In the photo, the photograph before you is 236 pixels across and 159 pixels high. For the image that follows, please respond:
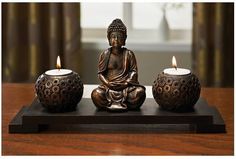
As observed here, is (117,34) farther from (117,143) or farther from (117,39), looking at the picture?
(117,143)

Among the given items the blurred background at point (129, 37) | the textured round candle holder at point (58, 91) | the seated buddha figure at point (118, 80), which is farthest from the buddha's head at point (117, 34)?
the blurred background at point (129, 37)

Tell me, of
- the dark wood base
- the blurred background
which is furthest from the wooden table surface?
the blurred background

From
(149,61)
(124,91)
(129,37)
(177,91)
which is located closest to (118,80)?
(124,91)

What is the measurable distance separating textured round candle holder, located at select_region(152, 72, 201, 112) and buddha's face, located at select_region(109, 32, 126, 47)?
0.43 feet

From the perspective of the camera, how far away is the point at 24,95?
174 cm

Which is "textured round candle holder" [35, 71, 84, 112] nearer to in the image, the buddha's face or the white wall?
the buddha's face

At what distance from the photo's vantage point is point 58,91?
133 cm

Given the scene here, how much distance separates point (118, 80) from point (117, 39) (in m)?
0.10

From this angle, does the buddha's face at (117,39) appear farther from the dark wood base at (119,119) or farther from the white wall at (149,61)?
the white wall at (149,61)

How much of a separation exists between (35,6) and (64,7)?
0.52 ft

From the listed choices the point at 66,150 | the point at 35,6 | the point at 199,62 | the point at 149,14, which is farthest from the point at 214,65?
the point at 66,150

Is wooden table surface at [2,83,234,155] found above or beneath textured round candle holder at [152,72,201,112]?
beneath

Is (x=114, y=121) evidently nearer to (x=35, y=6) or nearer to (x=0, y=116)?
(x=0, y=116)

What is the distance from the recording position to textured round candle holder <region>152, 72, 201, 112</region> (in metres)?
1.32
